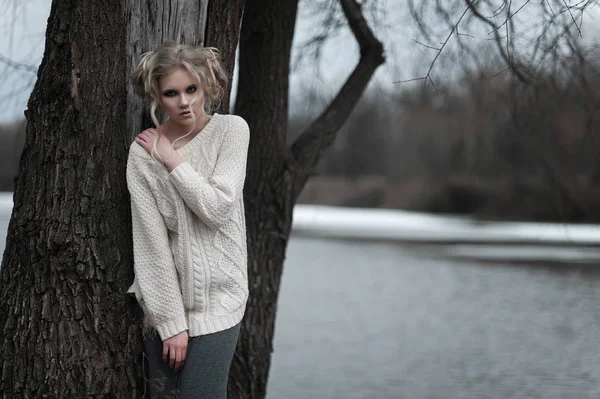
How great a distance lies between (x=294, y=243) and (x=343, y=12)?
1903cm

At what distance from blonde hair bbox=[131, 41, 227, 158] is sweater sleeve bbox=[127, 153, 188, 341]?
144 millimetres

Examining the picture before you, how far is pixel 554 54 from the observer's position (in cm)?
495

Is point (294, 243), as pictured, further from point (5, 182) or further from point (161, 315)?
point (161, 315)

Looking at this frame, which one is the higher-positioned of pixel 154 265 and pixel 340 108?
pixel 340 108

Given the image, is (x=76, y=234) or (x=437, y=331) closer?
(x=76, y=234)

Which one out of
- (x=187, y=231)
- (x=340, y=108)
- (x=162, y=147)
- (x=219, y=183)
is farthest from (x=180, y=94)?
(x=340, y=108)

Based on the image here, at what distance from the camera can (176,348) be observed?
288 cm

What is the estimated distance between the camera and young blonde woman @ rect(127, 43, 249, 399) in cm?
287

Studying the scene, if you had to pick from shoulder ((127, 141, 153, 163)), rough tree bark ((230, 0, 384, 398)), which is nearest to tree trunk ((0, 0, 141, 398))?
shoulder ((127, 141, 153, 163))

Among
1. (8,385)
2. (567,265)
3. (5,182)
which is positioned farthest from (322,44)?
(567,265)

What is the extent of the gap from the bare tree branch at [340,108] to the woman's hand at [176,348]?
2.70 metres

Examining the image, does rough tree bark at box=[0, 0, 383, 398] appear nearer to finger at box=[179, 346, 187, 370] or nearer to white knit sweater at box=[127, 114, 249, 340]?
white knit sweater at box=[127, 114, 249, 340]

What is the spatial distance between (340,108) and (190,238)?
118 inches

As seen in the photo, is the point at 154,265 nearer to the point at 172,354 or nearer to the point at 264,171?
the point at 172,354
